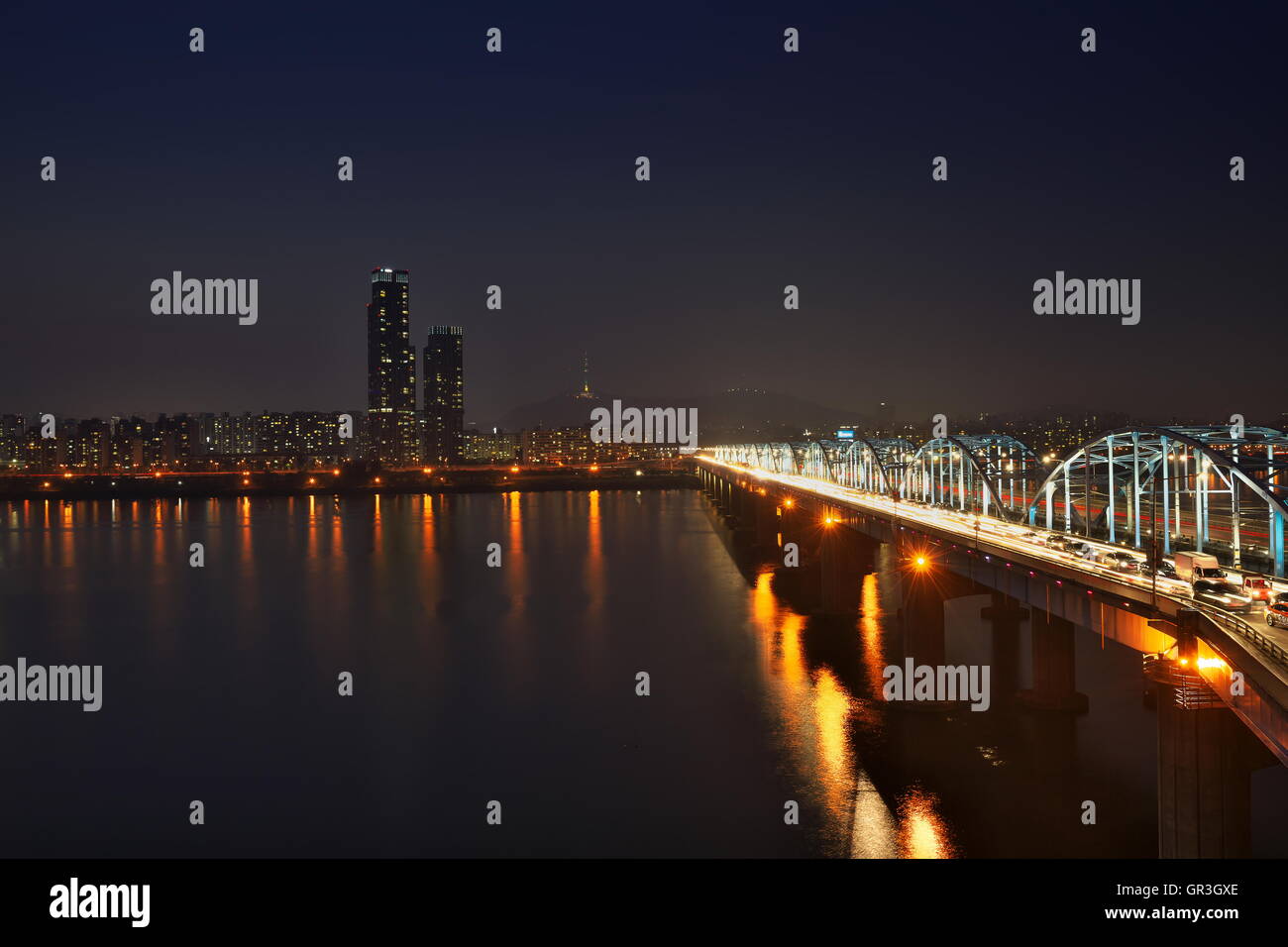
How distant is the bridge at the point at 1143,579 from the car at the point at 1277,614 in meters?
0.22

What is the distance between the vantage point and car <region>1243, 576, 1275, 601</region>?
1652cm

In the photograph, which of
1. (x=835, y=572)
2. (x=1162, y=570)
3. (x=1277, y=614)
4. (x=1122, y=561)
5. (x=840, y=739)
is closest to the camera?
(x=1277, y=614)

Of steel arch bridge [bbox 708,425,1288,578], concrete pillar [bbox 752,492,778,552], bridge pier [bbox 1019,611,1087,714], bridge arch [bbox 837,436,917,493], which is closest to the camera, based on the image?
steel arch bridge [bbox 708,425,1288,578]

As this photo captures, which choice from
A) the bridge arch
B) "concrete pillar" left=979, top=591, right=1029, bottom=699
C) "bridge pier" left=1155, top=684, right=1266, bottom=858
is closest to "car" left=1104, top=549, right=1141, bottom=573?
"bridge pier" left=1155, top=684, right=1266, bottom=858

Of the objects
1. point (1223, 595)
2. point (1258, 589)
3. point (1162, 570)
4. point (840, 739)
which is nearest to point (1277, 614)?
point (1223, 595)

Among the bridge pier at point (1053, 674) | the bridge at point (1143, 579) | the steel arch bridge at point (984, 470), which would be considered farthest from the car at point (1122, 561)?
the steel arch bridge at point (984, 470)

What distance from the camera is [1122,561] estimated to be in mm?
21203

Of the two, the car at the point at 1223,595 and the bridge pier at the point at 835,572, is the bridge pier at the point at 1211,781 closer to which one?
the car at the point at 1223,595

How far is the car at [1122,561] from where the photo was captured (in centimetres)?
2003

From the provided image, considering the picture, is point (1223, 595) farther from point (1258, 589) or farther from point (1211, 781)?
point (1211, 781)

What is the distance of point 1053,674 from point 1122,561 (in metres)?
7.93

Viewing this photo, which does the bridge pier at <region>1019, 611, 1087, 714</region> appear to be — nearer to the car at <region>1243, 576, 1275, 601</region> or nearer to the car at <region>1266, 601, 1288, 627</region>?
the car at <region>1243, 576, 1275, 601</region>

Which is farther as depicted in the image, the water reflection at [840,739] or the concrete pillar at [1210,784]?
the water reflection at [840,739]

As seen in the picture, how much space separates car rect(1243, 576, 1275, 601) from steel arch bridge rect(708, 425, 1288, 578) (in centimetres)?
167
